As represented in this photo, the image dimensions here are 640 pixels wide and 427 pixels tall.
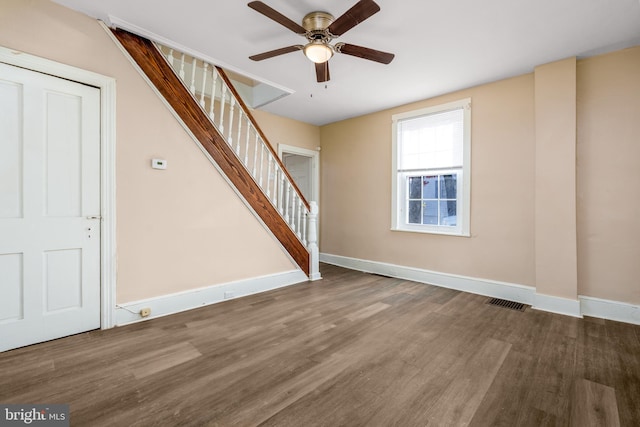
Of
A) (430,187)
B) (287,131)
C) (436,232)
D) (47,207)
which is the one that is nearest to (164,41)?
(47,207)

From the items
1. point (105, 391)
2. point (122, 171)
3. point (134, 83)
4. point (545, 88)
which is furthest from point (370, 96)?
point (105, 391)

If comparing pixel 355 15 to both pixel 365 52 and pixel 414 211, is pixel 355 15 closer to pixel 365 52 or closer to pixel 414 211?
pixel 365 52

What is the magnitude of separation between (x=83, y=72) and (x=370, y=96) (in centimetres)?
334

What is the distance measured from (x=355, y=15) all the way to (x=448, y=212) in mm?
3014

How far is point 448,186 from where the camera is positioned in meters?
4.14

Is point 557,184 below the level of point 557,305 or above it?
Result: above

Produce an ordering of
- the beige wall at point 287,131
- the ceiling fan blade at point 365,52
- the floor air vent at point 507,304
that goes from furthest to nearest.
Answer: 1. the beige wall at point 287,131
2. the floor air vent at point 507,304
3. the ceiling fan blade at point 365,52

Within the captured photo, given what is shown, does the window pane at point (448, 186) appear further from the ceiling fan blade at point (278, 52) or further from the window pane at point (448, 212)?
the ceiling fan blade at point (278, 52)

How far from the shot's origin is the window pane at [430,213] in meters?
4.30

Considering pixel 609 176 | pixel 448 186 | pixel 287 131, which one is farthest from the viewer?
pixel 287 131

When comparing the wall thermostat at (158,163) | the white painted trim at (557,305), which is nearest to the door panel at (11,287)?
the wall thermostat at (158,163)

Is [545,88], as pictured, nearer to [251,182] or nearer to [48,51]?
[251,182]

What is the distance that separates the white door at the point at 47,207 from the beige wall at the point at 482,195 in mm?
3806

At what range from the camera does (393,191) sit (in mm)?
4672
